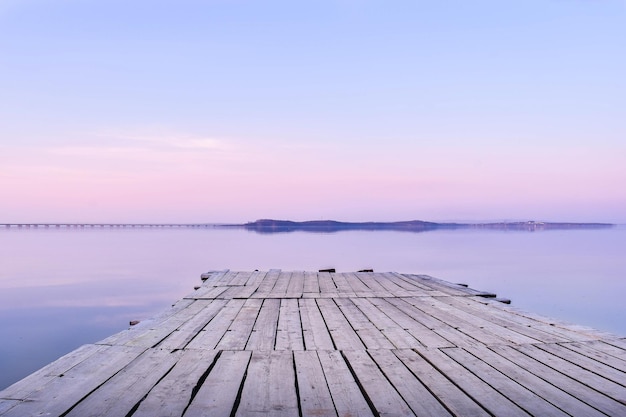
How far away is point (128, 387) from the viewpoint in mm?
3182

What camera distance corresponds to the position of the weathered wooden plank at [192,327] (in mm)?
4391

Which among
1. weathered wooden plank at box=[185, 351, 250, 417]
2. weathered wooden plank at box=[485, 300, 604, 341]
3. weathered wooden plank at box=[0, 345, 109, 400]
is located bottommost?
weathered wooden plank at box=[485, 300, 604, 341]

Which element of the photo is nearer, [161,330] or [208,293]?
[161,330]

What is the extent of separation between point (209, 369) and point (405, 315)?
308 cm

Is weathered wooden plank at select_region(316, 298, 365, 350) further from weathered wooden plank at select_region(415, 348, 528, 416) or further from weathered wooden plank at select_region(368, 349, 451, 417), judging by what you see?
weathered wooden plank at select_region(415, 348, 528, 416)

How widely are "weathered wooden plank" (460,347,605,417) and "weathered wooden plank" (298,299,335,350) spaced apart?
1.33 meters

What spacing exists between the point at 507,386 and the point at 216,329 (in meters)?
2.94

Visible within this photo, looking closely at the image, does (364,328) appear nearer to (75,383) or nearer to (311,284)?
(75,383)

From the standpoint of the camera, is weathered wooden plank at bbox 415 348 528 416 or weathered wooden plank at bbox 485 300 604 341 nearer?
weathered wooden plank at bbox 415 348 528 416

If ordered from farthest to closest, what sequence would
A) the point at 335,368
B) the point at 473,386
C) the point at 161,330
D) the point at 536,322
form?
the point at 536,322 < the point at 161,330 < the point at 335,368 < the point at 473,386

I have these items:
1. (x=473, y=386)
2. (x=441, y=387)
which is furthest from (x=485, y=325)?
(x=441, y=387)

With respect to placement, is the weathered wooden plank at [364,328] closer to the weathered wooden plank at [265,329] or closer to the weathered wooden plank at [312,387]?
the weathered wooden plank at [312,387]

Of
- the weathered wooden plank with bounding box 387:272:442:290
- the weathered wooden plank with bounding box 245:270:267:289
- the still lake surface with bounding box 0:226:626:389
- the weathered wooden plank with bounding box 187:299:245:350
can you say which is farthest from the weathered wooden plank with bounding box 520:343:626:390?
the still lake surface with bounding box 0:226:626:389

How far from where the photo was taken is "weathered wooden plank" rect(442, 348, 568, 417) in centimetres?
288
